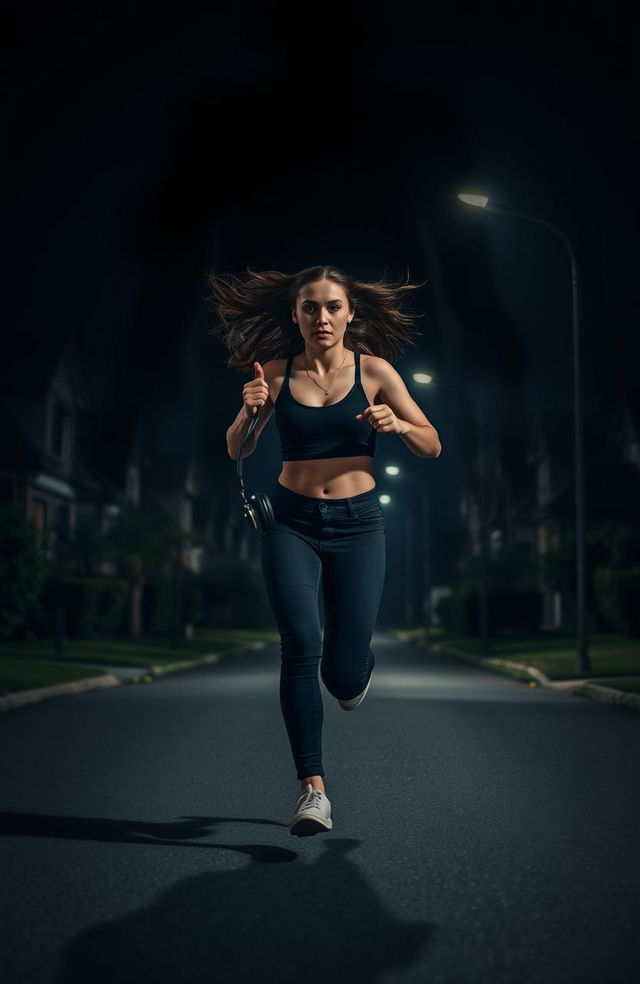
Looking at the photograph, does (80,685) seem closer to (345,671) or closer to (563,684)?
(563,684)

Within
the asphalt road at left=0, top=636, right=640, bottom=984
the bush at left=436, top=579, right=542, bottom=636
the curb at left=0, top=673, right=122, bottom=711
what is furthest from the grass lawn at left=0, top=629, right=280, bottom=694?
the bush at left=436, top=579, right=542, bottom=636

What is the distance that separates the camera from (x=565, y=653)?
89.7 feet

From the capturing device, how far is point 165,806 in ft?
23.0

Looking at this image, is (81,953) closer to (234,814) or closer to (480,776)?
(234,814)

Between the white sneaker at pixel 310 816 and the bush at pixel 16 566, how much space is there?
15982mm

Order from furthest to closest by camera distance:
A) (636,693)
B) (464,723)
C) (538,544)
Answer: (538,544)
(636,693)
(464,723)

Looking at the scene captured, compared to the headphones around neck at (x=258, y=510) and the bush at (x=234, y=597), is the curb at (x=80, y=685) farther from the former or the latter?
the bush at (x=234, y=597)

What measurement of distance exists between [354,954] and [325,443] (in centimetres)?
267

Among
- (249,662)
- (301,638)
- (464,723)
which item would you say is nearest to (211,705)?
(464,723)

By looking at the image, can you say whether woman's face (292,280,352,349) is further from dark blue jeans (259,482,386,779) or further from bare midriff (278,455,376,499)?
dark blue jeans (259,482,386,779)

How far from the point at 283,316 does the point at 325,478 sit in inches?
39.7

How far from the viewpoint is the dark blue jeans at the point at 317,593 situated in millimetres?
5832

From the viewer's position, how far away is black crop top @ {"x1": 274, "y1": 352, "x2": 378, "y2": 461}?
600cm

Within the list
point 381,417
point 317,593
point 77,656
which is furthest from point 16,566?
point 381,417
